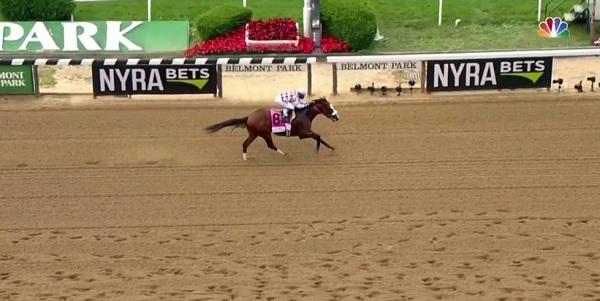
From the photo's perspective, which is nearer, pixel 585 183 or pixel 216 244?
pixel 216 244

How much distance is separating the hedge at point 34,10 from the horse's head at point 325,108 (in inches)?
509

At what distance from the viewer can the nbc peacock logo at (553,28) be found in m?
22.5

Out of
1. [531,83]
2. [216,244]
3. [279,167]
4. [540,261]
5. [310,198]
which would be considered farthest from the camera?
[531,83]

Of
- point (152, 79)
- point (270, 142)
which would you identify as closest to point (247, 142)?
point (270, 142)

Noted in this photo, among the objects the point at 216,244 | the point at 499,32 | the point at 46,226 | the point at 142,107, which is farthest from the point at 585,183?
the point at 499,32

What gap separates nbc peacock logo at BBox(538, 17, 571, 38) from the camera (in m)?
22.5

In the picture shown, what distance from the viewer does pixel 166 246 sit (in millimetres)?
9930

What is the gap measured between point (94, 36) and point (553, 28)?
12.1 meters

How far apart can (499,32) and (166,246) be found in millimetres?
15581

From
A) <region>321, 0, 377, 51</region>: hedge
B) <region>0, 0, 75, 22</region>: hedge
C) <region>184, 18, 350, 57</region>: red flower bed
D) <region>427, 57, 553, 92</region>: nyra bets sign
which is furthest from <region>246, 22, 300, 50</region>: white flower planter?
<region>0, 0, 75, 22</region>: hedge

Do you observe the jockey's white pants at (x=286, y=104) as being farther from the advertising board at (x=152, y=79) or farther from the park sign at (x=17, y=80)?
the park sign at (x=17, y=80)

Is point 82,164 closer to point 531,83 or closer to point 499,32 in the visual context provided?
point 531,83

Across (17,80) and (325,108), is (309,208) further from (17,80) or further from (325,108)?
(17,80)

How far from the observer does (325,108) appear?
12.7 m
